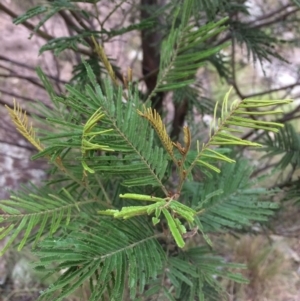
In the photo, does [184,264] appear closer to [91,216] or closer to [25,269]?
[91,216]

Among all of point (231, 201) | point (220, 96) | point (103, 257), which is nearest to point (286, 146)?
point (231, 201)

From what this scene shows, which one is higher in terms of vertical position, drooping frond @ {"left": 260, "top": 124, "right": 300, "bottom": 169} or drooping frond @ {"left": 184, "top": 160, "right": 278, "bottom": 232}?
drooping frond @ {"left": 260, "top": 124, "right": 300, "bottom": 169}

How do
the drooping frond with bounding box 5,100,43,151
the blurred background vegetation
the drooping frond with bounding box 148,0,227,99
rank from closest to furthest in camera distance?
the drooping frond with bounding box 5,100,43,151 < the drooping frond with bounding box 148,0,227,99 < the blurred background vegetation

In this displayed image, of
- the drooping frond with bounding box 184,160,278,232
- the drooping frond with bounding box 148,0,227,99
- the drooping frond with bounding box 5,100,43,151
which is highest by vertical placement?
the drooping frond with bounding box 148,0,227,99

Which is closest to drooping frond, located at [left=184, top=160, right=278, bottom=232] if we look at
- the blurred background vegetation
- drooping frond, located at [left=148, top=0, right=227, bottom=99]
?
the blurred background vegetation

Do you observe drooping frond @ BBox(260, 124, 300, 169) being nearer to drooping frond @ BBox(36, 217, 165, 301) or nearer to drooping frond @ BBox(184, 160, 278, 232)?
drooping frond @ BBox(184, 160, 278, 232)

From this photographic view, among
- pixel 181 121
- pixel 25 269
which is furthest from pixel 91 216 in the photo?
pixel 25 269
